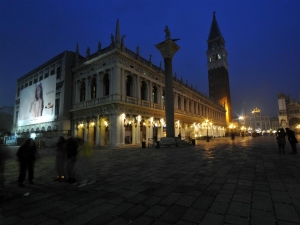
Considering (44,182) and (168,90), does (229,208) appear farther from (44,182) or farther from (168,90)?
(168,90)

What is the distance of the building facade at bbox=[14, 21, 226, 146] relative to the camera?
72.2 ft

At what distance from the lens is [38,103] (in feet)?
102

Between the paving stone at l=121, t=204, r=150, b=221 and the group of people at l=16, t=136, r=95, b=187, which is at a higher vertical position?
the group of people at l=16, t=136, r=95, b=187

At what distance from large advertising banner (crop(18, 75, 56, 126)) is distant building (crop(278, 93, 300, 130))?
328 feet

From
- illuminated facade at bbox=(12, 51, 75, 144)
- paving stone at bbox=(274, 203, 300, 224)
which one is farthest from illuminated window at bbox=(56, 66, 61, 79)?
paving stone at bbox=(274, 203, 300, 224)

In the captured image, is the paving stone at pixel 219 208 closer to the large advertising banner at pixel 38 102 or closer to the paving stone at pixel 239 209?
the paving stone at pixel 239 209

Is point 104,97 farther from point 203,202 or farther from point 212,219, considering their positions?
point 212,219

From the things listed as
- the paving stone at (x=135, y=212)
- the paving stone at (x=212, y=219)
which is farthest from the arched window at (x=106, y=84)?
the paving stone at (x=212, y=219)

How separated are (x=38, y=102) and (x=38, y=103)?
18 cm

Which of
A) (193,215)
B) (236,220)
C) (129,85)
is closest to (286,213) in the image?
(236,220)

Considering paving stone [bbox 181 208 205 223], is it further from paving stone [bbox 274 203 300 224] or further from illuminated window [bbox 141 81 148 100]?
illuminated window [bbox 141 81 148 100]

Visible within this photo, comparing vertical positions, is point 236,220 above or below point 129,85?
below

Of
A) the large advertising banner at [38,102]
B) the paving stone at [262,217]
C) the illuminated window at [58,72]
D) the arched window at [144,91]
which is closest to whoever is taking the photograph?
the paving stone at [262,217]

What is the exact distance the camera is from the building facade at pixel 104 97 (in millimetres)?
22016
